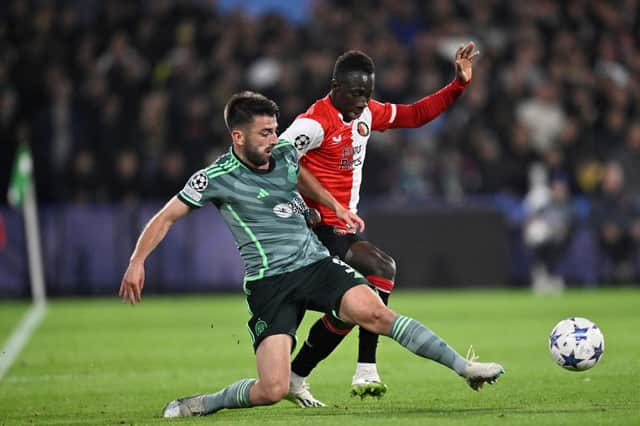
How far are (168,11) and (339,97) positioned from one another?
45.5ft

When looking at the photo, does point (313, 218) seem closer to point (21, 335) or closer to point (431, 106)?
point (431, 106)

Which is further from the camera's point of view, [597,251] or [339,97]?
[597,251]

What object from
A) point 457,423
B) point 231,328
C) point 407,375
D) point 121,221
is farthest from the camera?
point 121,221

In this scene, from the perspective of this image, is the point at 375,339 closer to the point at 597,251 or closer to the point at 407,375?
the point at 407,375

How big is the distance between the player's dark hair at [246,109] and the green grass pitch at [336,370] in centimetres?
181

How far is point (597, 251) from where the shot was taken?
20438 millimetres

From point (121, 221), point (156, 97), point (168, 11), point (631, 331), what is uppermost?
point (168, 11)

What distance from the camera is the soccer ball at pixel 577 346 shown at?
309 inches

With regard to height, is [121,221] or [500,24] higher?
[500,24]

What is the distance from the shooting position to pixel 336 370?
410 inches

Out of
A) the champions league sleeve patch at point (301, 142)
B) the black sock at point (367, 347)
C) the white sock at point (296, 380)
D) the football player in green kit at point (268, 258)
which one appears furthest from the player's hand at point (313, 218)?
the white sock at point (296, 380)

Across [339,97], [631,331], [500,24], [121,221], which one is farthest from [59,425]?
[500,24]

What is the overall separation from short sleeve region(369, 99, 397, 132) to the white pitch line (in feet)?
13.4

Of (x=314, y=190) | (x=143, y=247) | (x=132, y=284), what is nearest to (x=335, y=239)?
(x=314, y=190)
